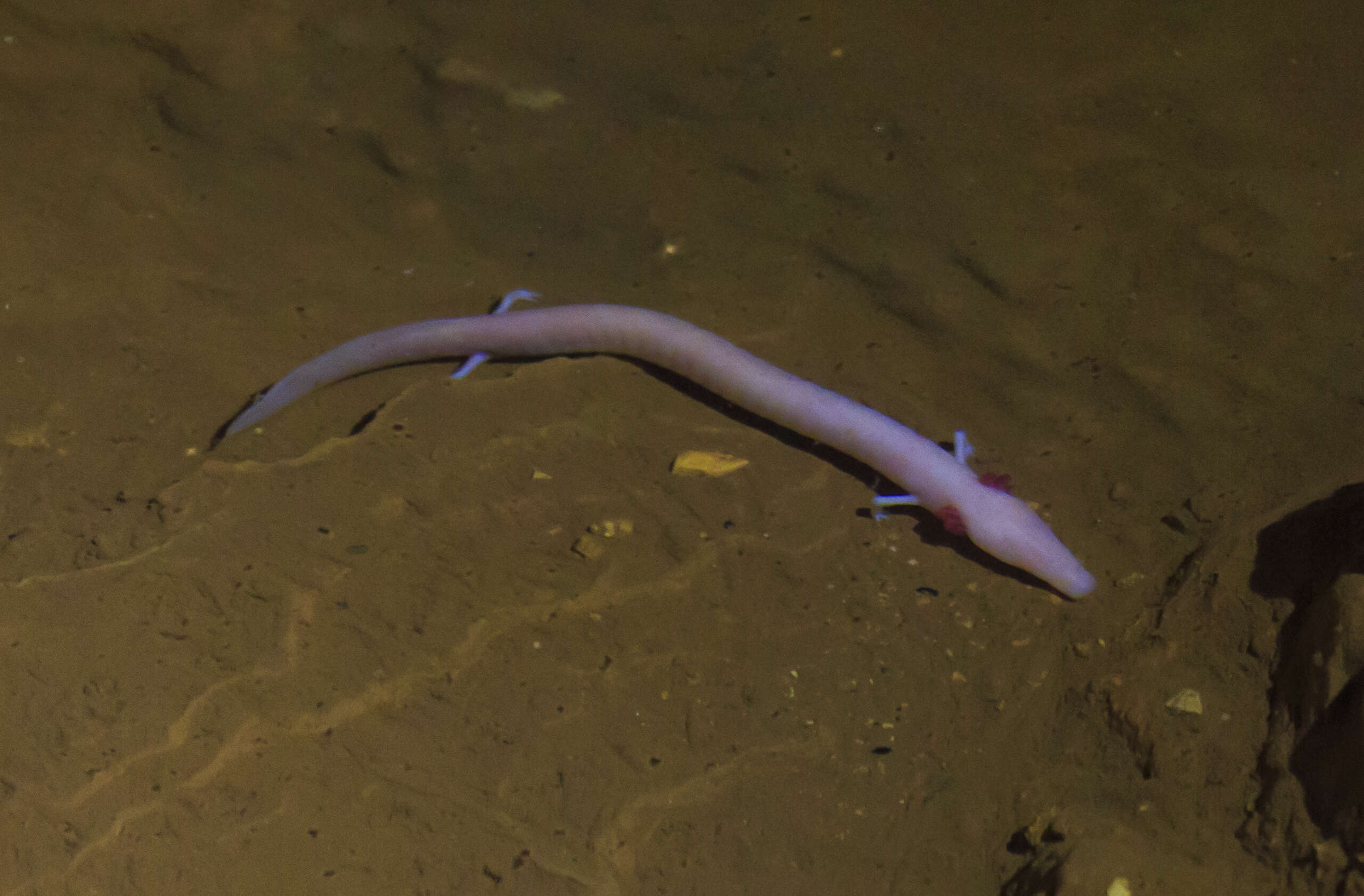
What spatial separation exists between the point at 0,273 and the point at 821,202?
4.74m

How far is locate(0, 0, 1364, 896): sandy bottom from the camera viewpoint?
2.93 metres

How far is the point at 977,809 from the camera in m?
3.01

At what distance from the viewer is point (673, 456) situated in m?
4.12

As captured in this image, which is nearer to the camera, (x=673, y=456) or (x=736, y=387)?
(x=673, y=456)

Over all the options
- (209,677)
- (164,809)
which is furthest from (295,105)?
(164,809)

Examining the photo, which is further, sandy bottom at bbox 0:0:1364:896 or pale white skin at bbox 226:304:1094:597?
pale white skin at bbox 226:304:1094:597

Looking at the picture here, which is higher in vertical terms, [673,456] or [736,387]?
[736,387]

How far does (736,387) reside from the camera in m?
4.32

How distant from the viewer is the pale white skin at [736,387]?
12.3 feet

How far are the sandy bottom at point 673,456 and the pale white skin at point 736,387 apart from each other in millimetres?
140

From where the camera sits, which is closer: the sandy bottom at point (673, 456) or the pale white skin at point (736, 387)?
the sandy bottom at point (673, 456)

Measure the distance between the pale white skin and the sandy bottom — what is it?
0.14m

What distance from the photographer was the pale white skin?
12.3ft

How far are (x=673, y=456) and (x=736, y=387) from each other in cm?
53
